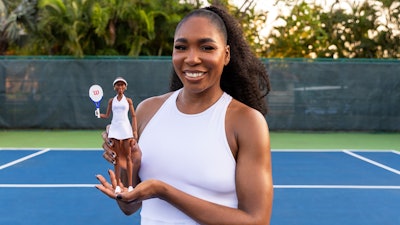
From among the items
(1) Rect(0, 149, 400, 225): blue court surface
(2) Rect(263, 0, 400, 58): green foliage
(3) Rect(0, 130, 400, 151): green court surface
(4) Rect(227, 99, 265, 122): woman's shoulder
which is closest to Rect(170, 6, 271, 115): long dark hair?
(4) Rect(227, 99, 265, 122): woman's shoulder

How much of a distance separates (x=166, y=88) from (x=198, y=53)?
35.4 feet

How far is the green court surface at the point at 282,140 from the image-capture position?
10.4 m

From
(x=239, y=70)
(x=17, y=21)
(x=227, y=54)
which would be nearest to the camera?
(x=227, y=54)

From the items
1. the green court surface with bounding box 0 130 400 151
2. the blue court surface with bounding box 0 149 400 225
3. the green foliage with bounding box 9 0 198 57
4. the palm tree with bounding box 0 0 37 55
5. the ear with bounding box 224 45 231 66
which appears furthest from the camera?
the palm tree with bounding box 0 0 37 55

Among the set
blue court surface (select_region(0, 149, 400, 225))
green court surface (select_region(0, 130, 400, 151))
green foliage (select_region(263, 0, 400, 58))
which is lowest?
green court surface (select_region(0, 130, 400, 151))

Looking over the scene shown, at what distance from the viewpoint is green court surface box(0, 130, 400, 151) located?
10.4m

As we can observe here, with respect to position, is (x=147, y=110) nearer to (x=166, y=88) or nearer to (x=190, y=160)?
(x=190, y=160)

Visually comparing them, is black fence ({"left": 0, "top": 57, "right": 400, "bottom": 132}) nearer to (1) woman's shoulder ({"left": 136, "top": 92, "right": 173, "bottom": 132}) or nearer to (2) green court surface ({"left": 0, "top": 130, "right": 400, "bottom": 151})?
(2) green court surface ({"left": 0, "top": 130, "right": 400, "bottom": 151})

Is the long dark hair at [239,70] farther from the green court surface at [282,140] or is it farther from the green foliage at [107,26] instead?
the green foliage at [107,26]

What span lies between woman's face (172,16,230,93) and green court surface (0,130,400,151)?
28.7 ft

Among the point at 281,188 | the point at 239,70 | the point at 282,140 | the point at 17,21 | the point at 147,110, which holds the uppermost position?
the point at 239,70

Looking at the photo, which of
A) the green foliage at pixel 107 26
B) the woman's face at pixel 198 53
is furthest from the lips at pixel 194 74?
the green foliage at pixel 107 26

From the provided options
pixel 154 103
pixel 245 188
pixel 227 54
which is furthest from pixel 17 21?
pixel 245 188

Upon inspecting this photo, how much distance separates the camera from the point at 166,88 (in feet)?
40.3
